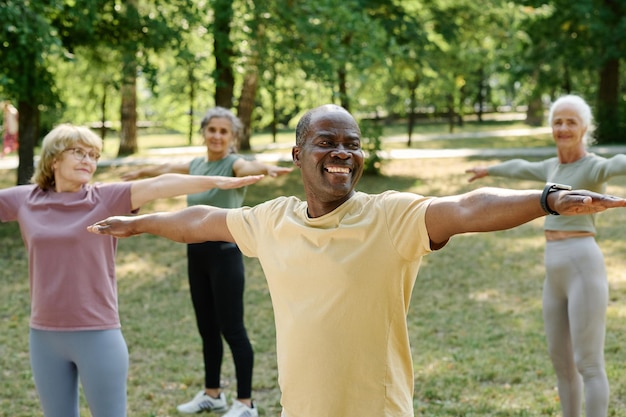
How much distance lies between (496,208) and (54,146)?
242 cm

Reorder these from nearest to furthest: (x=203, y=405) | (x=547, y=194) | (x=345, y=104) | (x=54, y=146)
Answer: (x=547, y=194)
(x=54, y=146)
(x=203, y=405)
(x=345, y=104)

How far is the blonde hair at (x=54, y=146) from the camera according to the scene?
386cm

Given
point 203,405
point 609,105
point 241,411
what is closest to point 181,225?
point 241,411

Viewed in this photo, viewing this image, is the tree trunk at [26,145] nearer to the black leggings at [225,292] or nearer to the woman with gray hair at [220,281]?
the woman with gray hair at [220,281]

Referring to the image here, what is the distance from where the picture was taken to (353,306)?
2.53m

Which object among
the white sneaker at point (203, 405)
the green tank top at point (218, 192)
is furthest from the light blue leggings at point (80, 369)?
the white sneaker at point (203, 405)

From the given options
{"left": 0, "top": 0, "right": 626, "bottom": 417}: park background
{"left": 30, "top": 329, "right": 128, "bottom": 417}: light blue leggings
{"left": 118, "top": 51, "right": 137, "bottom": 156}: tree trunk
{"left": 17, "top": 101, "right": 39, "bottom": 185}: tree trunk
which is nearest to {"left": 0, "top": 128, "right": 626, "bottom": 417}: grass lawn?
{"left": 0, "top": 0, "right": 626, "bottom": 417}: park background

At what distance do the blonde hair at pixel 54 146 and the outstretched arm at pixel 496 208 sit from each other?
2112mm

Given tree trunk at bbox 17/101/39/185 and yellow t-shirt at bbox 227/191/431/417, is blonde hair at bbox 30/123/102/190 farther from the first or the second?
tree trunk at bbox 17/101/39/185

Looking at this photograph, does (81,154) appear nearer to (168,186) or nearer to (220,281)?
(168,186)

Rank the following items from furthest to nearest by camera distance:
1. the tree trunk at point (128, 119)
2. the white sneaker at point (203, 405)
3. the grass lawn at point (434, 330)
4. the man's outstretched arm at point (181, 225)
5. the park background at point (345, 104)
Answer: the tree trunk at point (128, 119) → the park background at point (345, 104) → the grass lawn at point (434, 330) → the white sneaker at point (203, 405) → the man's outstretched arm at point (181, 225)

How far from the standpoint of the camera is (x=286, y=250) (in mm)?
2668

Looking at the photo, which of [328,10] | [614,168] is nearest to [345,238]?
[614,168]

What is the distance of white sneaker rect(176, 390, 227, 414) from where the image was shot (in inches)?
220
